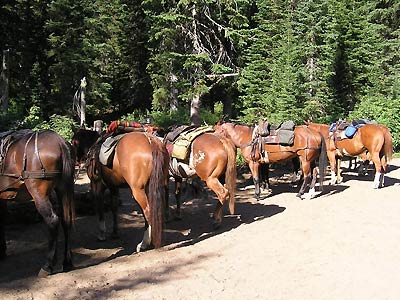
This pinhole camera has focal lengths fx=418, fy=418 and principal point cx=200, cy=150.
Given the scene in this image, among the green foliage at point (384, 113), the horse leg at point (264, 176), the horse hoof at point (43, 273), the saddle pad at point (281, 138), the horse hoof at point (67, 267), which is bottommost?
the horse leg at point (264, 176)

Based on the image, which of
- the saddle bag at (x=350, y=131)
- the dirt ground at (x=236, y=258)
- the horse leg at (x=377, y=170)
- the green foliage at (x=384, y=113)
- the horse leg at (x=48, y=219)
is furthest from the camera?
the green foliage at (x=384, y=113)

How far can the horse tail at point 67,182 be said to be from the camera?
6012 millimetres

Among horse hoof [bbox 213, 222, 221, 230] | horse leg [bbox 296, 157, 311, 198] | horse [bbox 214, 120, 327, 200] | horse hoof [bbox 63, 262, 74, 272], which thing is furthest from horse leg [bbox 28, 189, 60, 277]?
horse leg [bbox 296, 157, 311, 198]

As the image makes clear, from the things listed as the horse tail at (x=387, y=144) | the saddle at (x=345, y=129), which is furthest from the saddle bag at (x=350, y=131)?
the horse tail at (x=387, y=144)

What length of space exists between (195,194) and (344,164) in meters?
9.79

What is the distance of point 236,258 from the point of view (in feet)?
21.1

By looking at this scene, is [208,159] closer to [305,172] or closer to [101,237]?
[101,237]

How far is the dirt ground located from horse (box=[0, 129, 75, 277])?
60 cm

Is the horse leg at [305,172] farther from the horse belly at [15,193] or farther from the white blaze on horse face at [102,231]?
the horse belly at [15,193]

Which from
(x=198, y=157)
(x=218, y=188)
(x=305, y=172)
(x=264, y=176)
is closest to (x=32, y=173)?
(x=198, y=157)

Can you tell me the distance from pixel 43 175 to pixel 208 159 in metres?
3.25

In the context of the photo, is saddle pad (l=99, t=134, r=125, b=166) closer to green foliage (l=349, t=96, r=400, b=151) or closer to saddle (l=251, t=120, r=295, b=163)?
saddle (l=251, t=120, r=295, b=163)

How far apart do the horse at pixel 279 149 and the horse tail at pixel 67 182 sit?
6.16 m

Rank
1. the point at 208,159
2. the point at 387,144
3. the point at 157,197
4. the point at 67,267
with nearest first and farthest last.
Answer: the point at 67,267 < the point at 157,197 < the point at 208,159 < the point at 387,144
